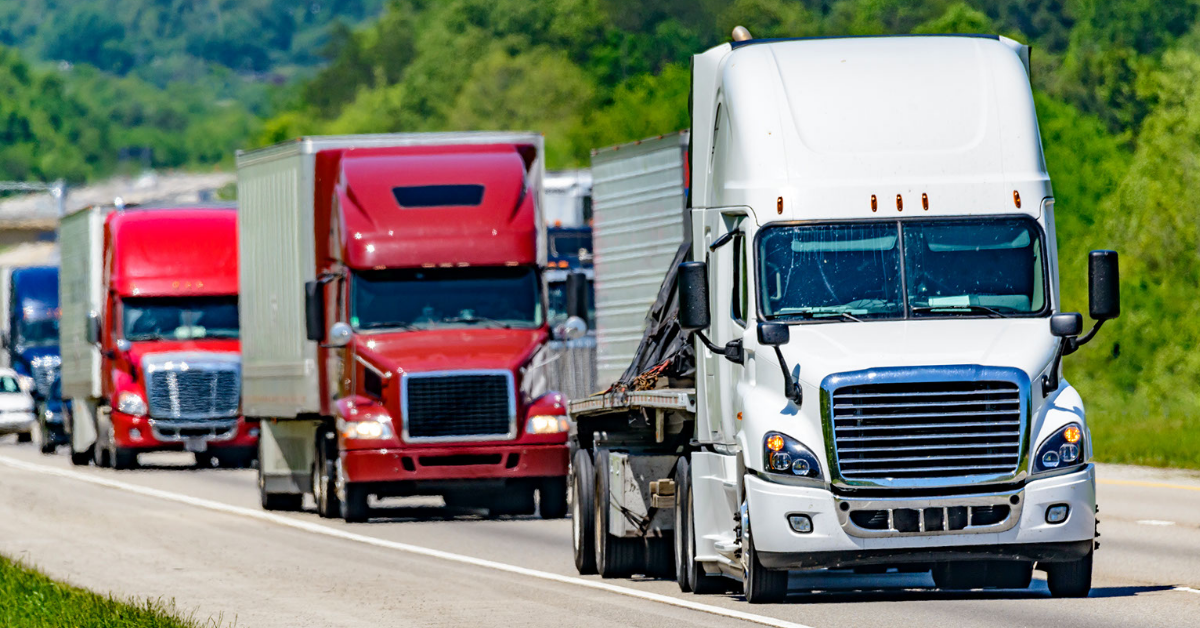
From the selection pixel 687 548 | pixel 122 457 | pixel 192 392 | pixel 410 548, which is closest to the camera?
pixel 687 548

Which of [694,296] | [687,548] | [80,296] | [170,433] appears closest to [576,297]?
[687,548]

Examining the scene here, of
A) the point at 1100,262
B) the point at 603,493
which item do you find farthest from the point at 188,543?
the point at 1100,262

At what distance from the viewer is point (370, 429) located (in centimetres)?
2250

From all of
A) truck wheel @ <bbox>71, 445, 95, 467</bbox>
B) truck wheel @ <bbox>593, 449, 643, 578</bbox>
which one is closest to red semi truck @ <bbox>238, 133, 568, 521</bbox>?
truck wheel @ <bbox>593, 449, 643, 578</bbox>

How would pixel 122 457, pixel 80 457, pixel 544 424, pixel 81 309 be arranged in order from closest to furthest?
pixel 544 424 → pixel 122 457 → pixel 81 309 → pixel 80 457

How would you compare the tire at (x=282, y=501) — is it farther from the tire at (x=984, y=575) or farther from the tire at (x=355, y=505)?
the tire at (x=984, y=575)

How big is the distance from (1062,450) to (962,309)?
3.26 feet

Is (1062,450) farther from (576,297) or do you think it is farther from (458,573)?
(576,297)

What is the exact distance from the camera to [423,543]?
67.6ft

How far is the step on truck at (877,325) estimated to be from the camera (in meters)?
13.0

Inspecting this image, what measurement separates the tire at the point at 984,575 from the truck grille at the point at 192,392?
2172 centimetres

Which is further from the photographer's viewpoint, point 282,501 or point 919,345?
point 282,501

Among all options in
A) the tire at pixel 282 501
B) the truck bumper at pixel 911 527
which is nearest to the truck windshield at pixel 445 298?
the tire at pixel 282 501

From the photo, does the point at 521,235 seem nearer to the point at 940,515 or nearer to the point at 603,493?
the point at 603,493
